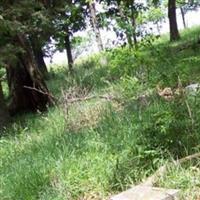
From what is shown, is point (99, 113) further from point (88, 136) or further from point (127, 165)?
point (127, 165)

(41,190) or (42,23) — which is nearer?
(41,190)

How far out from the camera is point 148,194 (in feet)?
13.2

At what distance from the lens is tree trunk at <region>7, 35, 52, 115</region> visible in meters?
11.2

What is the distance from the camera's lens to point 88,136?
19.3 feet

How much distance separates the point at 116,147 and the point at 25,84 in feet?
22.7

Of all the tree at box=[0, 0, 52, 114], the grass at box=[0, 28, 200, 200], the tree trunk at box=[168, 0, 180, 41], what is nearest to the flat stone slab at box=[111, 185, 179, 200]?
the grass at box=[0, 28, 200, 200]

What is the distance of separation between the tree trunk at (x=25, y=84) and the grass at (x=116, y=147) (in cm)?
419

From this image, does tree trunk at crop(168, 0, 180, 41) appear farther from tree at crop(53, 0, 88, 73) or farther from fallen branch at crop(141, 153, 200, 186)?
fallen branch at crop(141, 153, 200, 186)

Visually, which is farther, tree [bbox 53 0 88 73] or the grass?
tree [bbox 53 0 88 73]

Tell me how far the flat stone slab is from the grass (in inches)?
4.8

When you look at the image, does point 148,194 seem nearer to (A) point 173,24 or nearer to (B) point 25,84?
(B) point 25,84

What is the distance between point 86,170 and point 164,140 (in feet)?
2.74

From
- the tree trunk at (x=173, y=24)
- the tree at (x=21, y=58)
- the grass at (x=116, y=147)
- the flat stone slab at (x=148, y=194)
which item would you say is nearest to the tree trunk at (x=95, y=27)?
the tree at (x=21, y=58)

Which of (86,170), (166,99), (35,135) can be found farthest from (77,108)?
(86,170)
